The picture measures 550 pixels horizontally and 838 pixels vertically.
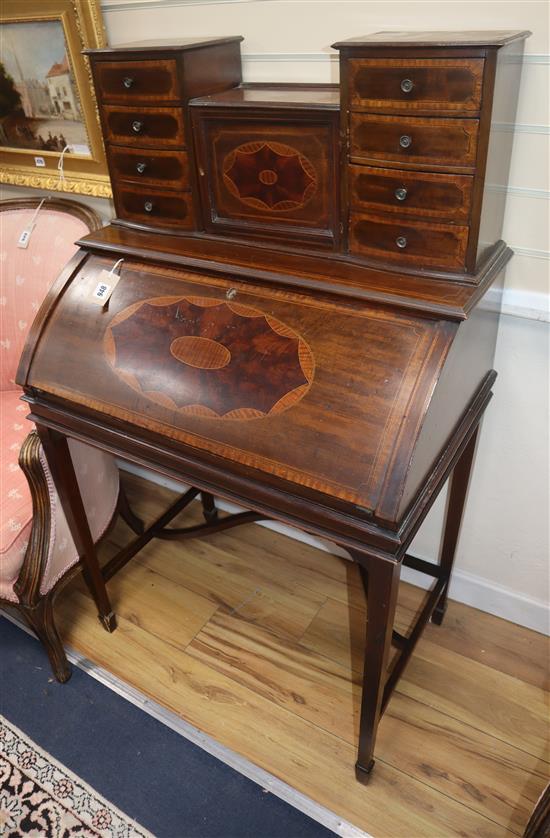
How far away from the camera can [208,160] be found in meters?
1.36

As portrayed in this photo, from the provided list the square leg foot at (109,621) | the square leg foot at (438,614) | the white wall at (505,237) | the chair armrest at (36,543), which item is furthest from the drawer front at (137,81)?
the square leg foot at (438,614)

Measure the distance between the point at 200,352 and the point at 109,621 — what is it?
40.1 inches

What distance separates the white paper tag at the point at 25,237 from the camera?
1.95 metres

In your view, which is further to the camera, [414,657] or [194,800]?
[414,657]

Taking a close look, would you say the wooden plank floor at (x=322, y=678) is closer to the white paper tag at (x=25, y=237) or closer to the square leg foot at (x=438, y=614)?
the square leg foot at (x=438, y=614)

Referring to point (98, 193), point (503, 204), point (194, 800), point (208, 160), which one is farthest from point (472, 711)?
point (98, 193)

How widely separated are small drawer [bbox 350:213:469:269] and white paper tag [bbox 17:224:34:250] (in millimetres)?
1158

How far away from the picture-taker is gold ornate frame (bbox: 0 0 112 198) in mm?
1698

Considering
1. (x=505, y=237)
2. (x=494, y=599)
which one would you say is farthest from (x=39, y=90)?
(x=494, y=599)

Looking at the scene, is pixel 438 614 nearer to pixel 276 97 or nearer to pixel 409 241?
pixel 409 241

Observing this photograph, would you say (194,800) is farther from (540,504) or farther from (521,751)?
(540,504)

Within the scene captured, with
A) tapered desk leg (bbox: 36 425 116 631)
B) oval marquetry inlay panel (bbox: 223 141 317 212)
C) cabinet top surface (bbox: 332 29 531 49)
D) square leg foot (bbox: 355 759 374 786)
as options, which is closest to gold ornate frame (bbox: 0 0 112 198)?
oval marquetry inlay panel (bbox: 223 141 317 212)

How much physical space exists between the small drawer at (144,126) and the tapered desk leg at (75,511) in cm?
69

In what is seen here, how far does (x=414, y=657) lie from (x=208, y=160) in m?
1.42
